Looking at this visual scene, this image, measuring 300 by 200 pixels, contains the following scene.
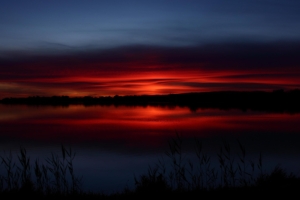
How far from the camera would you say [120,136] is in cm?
2036

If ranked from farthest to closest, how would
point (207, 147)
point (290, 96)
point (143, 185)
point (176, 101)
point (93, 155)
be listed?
point (176, 101)
point (290, 96)
point (207, 147)
point (93, 155)
point (143, 185)

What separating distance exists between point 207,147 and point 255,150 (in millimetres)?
2095

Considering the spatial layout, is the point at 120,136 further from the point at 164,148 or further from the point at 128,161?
the point at 128,161

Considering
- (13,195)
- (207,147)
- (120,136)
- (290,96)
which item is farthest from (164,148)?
(290,96)

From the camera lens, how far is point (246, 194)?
19.4ft

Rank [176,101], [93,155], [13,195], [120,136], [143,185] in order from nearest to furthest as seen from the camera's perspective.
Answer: [13,195]
[143,185]
[93,155]
[120,136]
[176,101]

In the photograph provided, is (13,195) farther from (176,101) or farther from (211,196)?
(176,101)

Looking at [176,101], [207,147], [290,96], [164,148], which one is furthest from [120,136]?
[176,101]

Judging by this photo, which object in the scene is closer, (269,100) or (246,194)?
(246,194)

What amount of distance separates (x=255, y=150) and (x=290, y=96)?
50.5 metres

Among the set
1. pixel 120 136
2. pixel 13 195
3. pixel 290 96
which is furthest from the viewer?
pixel 290 96

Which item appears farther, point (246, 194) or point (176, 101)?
point (176, 101)

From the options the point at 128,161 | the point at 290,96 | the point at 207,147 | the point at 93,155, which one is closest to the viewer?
the point at 128,161

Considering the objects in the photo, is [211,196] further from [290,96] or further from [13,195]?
[290,96]
